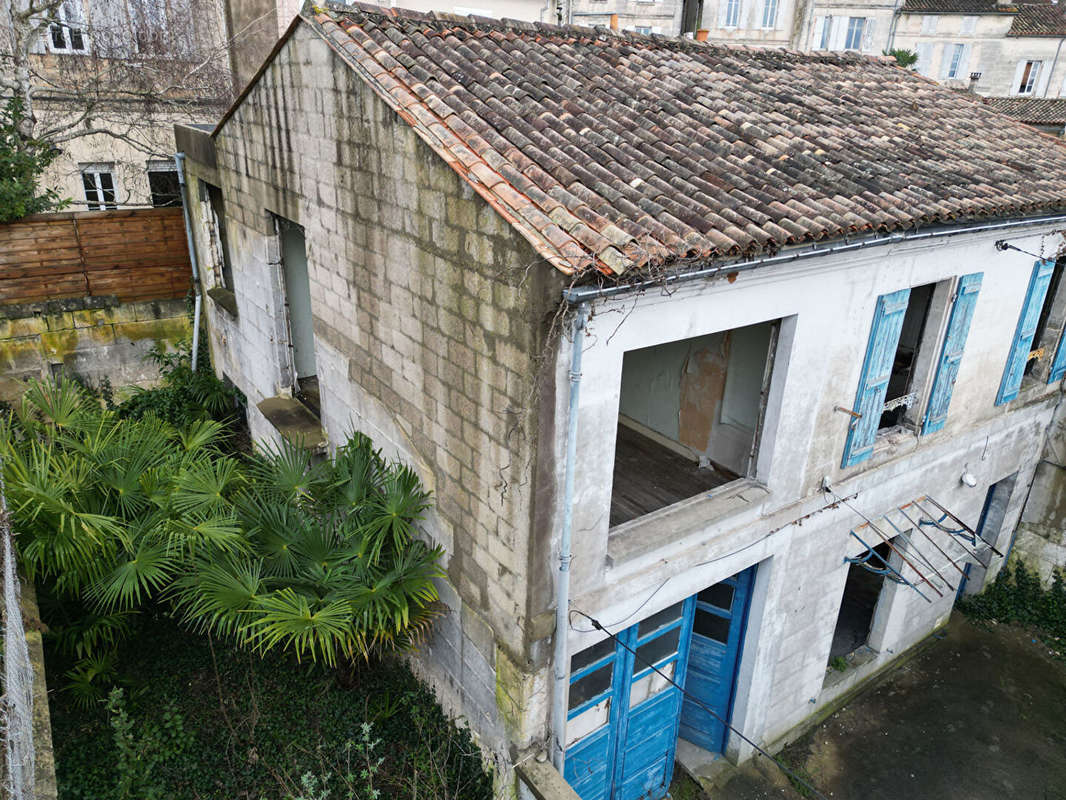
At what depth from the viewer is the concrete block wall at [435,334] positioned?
4957mm

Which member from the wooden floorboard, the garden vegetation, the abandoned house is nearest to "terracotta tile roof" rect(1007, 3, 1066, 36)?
the abandoned house

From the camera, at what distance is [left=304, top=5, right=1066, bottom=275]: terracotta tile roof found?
4715 mm

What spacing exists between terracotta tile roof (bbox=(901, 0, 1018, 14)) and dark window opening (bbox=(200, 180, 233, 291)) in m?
37.8

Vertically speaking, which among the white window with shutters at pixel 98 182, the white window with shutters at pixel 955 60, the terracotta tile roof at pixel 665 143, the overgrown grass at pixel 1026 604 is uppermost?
the white window with shutters at pixel 955 60

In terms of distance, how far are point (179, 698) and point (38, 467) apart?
261 centimetres

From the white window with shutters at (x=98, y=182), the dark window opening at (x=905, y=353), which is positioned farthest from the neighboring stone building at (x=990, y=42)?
the white window with shutters at (x=98, y=182)

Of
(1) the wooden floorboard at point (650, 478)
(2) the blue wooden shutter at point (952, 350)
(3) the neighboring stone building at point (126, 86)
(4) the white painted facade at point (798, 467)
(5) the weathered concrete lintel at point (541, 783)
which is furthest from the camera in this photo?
(3) the neighboring stone building at point (126, 86)

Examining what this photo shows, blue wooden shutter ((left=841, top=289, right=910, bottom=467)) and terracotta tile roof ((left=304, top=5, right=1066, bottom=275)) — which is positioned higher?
terracotta tile roof ((left=304, top=5, right=1066, bottom=275))

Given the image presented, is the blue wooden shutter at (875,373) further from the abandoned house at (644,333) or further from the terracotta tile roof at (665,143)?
the terracotta tile roof at (665,143)

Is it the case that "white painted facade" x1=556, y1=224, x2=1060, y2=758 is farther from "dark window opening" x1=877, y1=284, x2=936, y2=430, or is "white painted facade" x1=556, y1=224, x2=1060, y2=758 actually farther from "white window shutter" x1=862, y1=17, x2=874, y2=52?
"white window shutter" x1=862, y1=17, x2=874, y2=52

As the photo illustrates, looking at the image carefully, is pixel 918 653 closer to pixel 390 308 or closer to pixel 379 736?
pixel 379 736

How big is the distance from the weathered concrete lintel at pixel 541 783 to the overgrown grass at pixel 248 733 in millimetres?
649

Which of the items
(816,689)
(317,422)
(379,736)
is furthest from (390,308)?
(816,689)

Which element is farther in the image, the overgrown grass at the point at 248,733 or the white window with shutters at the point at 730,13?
the white window with shutters at the point at 730,13
